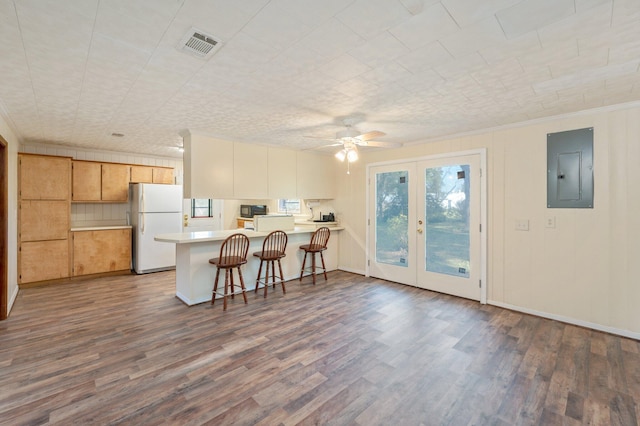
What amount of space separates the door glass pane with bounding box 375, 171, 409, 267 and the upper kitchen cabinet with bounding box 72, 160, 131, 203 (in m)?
5.03

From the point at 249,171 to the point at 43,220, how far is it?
3.53 metres

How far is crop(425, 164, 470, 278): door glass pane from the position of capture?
14.0ft

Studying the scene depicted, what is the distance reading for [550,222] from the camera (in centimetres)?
351

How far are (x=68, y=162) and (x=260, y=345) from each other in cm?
492

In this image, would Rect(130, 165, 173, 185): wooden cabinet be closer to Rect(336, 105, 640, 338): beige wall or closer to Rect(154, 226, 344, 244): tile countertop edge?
Rect(154, 226, 344, 244): tile countertop edge

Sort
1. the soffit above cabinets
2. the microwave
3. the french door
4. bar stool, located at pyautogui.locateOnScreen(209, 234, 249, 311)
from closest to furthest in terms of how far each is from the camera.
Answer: the soffit above cabinets → bar stool, located at pyautogui.locateOnScreen(209, 234, 249, 311) → the french door → the microwave

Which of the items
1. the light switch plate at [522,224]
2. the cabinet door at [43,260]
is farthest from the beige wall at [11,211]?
the light switch plate at [522,224]

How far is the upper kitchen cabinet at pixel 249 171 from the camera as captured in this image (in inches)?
185

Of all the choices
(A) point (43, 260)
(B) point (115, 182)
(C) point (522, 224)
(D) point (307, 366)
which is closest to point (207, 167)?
(B) point (115, 182)

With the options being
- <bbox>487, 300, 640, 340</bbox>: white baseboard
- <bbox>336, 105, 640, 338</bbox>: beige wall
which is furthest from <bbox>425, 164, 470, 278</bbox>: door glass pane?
<bbox>487, 300, 640, 340</bbox>: white baseboard

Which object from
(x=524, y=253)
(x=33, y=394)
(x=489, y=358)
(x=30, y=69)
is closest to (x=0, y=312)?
(x=33, y=394)

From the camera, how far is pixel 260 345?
284 cm

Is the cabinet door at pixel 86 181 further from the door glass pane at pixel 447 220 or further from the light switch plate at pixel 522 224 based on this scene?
the light switch plate at pixel 522 224

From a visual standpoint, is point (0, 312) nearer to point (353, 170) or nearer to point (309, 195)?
point (309, 195)
